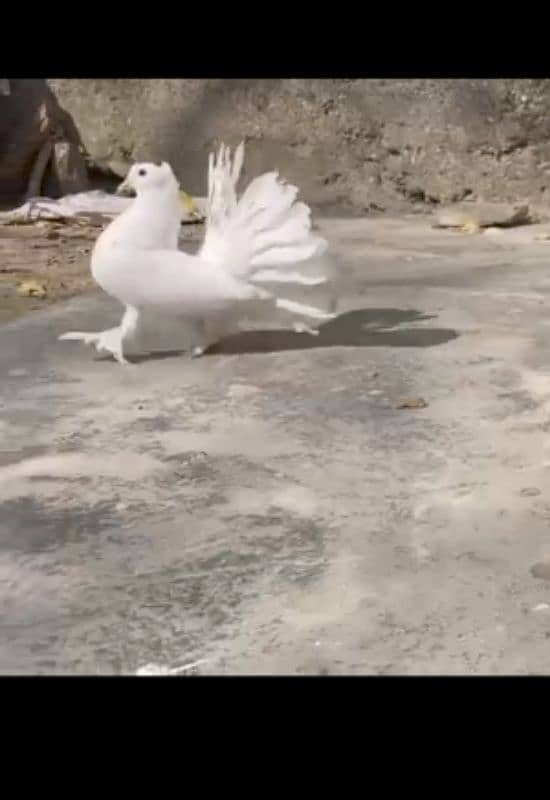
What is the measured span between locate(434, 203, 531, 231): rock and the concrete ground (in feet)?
7.38

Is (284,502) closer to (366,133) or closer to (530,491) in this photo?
(530,491)

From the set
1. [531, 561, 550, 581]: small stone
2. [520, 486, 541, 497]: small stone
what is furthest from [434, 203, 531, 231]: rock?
[531, 561, 550, 581]: small stone

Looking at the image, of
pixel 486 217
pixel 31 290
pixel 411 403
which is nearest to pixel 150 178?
pixel 411 403

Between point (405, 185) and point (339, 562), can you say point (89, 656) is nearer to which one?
point (339, 562)

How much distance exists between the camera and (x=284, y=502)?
2316 mm

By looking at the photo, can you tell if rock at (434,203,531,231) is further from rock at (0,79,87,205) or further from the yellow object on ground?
the yellow object on ground

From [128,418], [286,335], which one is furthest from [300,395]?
[286,335]

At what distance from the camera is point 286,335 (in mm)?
3678

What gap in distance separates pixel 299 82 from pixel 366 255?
76.5 inches

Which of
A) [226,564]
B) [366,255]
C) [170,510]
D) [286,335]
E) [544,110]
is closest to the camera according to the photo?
[226,564]

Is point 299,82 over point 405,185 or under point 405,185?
over

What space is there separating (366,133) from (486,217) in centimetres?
97

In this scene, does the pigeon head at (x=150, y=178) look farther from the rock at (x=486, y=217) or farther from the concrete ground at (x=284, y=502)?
the rock at (x=486, y=217)

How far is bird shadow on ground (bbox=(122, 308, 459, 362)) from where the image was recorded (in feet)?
11.5
